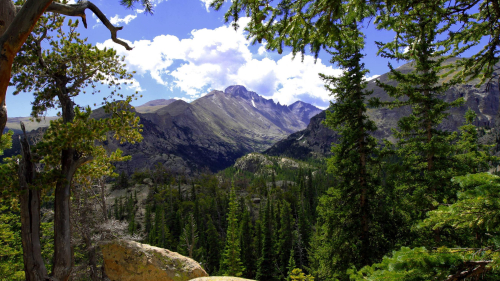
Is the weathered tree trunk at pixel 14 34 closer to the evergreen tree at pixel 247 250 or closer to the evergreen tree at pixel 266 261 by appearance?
the evergreen tree at pixel 266 261

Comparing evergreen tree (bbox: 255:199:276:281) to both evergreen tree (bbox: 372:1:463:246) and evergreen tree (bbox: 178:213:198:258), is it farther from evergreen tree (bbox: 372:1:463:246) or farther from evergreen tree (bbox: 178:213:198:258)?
evergreen tree (bbox: 372:1:463:246)

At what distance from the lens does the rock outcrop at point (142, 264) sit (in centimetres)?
998

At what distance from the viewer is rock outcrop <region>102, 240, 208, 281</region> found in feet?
32.7

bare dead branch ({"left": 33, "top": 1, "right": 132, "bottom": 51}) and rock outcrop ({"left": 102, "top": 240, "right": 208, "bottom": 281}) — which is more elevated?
bare dead branch ({"left": 33, "top": 1, "right": 132, "bottom": 51})

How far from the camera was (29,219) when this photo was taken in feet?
18.6

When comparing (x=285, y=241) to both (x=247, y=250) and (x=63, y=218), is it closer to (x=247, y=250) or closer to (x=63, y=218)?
(x=247, y=250)

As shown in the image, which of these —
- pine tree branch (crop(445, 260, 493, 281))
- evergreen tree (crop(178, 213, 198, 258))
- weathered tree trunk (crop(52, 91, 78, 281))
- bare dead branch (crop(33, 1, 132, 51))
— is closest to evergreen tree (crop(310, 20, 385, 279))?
pine tree branch (crop(445, 260, 493, 281))

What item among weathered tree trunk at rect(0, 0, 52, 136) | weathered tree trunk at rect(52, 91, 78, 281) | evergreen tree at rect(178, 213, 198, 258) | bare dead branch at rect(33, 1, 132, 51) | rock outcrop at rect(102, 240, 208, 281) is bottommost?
evergreen tree at rect(178, 213, 198, 258)

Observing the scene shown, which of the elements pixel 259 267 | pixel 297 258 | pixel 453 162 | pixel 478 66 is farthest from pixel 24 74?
pixel 297 258

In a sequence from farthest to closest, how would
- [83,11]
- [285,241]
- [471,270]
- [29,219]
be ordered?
1. [285,241]
2. [29,219]
3. [83,11]
4. [471,270]

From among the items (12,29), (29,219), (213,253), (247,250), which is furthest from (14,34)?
(213,253)

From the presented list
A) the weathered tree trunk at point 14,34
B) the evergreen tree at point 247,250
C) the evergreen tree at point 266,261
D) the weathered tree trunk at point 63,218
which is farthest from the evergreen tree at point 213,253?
the weathered tree trunk at point 14,34

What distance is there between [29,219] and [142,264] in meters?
5.70

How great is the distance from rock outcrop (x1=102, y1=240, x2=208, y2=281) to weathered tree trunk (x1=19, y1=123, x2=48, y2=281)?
194 inches
